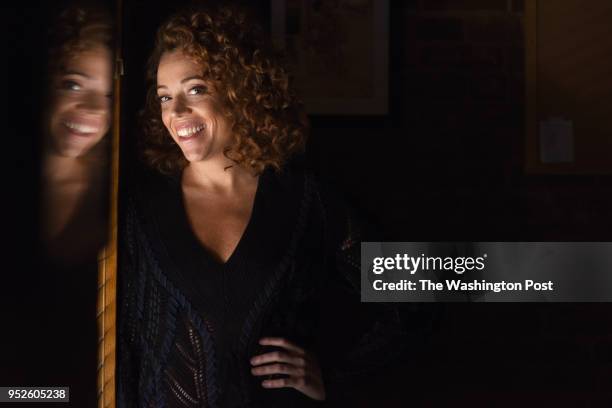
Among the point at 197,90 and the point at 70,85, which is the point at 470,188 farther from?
the point at 70,85

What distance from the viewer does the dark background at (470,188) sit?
37.3 inches

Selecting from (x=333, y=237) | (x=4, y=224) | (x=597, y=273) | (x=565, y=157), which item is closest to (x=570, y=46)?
(x=565, y=157)

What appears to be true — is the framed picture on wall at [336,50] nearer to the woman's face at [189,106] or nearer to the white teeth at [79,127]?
the woman's face at [189,106]

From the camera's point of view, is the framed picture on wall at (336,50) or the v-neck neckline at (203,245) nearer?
the v-neck neckline at (203,245)

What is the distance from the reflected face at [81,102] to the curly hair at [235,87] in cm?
5

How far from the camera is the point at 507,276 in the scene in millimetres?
888

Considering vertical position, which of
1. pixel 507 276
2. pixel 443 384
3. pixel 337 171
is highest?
pixel 337 171

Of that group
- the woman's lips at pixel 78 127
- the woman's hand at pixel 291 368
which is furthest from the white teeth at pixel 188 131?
the woman's hand at pixel 291 368

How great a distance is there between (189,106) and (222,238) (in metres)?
0.17

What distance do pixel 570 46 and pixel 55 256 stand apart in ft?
2.47

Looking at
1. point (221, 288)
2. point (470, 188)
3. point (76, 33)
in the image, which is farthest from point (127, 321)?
point (470, 188)

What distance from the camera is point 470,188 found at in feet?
3.16

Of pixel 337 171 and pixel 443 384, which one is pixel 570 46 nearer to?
pixel 337 171

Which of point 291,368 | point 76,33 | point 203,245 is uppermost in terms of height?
point 76,33
